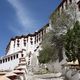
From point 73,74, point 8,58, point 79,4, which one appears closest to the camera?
point 73,74

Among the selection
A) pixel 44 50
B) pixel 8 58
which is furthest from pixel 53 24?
pixel 8 58

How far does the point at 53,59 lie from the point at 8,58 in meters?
47.9

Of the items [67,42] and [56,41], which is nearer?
[67,42]

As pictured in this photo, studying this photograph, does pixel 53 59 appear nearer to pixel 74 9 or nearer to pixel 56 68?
pixel 56 68

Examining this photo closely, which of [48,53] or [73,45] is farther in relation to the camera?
[48,53]

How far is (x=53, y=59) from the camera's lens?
186 feet

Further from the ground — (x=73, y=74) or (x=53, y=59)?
(x=53, y=59)

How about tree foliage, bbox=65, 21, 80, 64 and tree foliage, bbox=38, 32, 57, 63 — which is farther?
tree foliage, bbox=38, 32, 57, 63

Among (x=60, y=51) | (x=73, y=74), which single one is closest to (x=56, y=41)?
(x=60, y=51)

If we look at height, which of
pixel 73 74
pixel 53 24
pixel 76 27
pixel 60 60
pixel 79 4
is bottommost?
pixel 73 74

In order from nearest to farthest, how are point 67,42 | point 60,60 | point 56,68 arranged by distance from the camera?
point 67,42
point 56,68
point 60,60

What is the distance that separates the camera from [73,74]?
30.5 m

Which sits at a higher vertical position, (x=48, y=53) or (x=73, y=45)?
(x=48, y=53)

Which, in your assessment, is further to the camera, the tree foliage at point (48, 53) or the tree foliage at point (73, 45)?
the tree foliage at point (48, 53)
